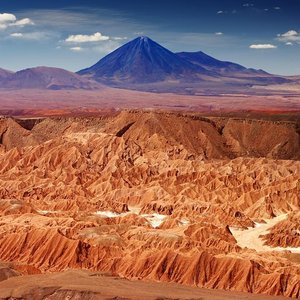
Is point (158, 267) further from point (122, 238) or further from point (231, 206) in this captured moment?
point (231, 206)

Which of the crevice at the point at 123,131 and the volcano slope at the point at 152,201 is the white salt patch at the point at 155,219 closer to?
the volcano slope at the point at 152,201

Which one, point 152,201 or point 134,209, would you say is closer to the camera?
point 134,209

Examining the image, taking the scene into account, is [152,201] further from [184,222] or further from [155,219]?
[184,222]

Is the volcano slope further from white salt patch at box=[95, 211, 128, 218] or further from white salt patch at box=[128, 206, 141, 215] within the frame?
white salt patch at box=[128, 206, 141, 215]

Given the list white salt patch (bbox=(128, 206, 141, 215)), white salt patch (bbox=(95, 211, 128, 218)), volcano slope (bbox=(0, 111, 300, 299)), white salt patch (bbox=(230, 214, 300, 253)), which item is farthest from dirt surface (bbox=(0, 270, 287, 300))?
white salt patch (bbox=(128, 206, 141, 215))

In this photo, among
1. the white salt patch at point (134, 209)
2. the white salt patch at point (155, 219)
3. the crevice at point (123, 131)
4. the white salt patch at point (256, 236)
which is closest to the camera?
the white salt patch at point (256, 236)

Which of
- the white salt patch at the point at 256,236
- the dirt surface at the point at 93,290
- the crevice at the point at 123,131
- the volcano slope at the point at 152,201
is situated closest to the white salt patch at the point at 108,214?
the volcano slope at the point at 152,201

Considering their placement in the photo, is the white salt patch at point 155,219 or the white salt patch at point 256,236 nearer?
the white salt patch at point 256,236

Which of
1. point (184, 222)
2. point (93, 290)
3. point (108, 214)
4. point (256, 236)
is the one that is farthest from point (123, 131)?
point (93, 290)
